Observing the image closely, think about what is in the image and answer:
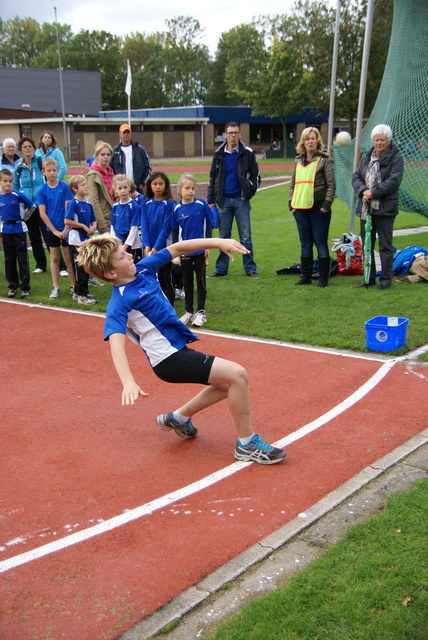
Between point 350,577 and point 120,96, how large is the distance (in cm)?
9829

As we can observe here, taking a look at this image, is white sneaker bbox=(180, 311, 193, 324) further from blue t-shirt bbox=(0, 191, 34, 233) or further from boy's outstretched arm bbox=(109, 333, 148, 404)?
boy's outstretched arm bbox=(109, 333, 148, 404)

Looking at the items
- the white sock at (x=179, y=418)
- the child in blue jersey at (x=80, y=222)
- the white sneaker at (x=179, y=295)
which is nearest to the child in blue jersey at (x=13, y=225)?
the child in blue jersey at (x=80, y=222)

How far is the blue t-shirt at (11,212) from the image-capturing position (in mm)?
10344

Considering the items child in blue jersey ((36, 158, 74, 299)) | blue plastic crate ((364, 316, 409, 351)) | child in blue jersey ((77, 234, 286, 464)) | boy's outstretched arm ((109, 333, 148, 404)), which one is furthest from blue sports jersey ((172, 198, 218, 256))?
boy's outstretched arm ((109, 333, 148, 404))

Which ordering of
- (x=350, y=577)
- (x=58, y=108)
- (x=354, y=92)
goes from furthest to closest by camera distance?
(x=58, y=108), (x=354, y=92), (x=350, y=577)

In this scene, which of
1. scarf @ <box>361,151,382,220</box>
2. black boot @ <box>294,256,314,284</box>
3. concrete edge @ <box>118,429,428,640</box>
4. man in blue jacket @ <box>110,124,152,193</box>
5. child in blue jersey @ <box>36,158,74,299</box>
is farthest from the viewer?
man in blue jacket @ <box>110,124,152,193</box>

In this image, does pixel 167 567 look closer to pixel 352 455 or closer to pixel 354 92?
pixel 352 455

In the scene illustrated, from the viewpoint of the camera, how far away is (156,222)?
902 cm

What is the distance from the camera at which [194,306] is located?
375 inches

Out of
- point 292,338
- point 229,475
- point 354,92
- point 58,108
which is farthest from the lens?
point 58,108

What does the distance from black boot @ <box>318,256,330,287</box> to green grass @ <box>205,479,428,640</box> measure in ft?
22.1

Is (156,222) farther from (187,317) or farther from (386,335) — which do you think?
(386,335)

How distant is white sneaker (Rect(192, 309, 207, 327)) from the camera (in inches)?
340

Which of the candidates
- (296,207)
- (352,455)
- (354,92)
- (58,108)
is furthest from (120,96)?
(352,455)
